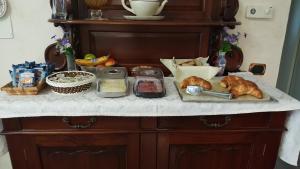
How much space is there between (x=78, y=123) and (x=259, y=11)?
44.4 inches

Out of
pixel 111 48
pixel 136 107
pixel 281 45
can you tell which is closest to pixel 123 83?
pixel 136 107

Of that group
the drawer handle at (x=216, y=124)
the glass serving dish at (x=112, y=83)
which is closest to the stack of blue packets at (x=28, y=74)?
the glass serving dish at (x=112, y=83)

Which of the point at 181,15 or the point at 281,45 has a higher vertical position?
the point at 181,15

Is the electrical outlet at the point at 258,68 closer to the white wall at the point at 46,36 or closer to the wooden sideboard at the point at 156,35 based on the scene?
the white wall at the point at 46,36

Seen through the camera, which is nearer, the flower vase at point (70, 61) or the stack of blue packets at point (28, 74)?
the stack of blue packets at point (28, 74)

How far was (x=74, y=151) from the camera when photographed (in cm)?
100

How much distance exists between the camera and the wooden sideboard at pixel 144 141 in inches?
37.5

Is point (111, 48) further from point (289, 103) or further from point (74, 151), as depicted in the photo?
point (289, 103)

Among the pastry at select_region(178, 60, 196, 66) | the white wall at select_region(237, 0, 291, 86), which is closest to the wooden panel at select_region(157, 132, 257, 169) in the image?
the pastry at select_region(178, 60, 196, 66)

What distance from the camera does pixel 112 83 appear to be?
3.39 ft

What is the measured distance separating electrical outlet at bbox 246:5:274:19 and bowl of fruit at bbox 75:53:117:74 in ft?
2.66

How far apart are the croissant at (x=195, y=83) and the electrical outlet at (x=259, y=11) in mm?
569

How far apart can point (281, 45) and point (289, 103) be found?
0.56 meters

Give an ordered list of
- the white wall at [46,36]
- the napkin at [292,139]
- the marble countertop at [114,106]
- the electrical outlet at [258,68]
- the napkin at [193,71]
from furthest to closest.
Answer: the electrical outlet at [258,68], the white wall at [46,36], the napkin at [193,71], the napkin at [292,139], the marble countertop at [114,106]
